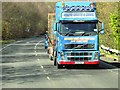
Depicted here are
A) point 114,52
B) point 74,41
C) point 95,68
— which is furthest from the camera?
point 114,52

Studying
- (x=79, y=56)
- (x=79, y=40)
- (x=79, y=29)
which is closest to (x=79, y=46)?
(x=79, y=40)

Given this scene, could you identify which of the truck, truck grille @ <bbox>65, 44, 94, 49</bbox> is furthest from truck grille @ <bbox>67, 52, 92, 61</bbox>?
truck grille @ <bbox>65, 44, 94, 49</bbox>

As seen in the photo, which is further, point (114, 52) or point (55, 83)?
point (114, 52)

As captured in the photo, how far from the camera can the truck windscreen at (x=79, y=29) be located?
81.5ft

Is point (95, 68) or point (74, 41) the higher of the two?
point (74, 41)

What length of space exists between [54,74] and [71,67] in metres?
4.64

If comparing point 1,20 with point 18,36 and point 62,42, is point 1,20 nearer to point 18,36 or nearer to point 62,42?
point 18,36

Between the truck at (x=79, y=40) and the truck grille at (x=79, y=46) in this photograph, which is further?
the truck grille at (x=79, y=46)

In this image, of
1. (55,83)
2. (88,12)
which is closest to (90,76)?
(55,83)

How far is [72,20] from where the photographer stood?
25172 mm

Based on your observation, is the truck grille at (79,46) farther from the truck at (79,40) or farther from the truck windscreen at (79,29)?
the truck windscreen at (79,29)

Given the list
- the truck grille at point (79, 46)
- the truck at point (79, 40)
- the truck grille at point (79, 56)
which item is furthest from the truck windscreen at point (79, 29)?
the truck grille at point (79, 56)

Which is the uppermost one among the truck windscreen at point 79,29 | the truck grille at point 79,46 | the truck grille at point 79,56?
the truck windscreen at point 79,29

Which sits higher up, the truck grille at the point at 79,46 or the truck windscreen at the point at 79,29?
the truck windscreen at the point at 79,29
